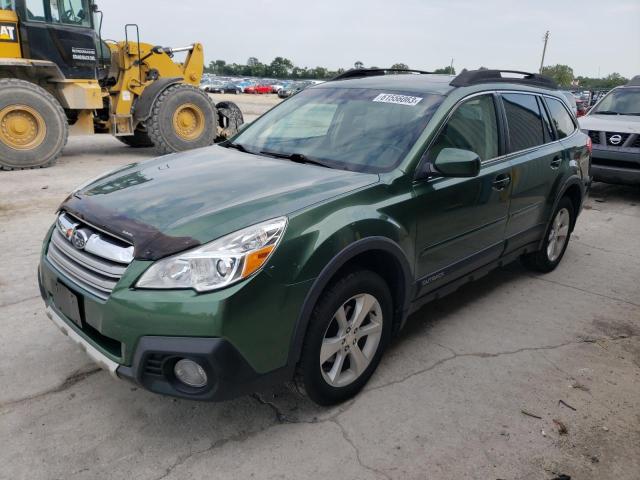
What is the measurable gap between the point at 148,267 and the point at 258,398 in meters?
1.05

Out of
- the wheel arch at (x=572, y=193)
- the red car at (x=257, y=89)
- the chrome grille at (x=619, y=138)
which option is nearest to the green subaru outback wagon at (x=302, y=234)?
the wheel arch at (x=572, y=193)

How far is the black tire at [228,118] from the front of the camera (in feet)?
38.5

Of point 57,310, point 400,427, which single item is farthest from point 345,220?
point 57,310

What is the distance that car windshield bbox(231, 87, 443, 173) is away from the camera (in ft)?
10.3

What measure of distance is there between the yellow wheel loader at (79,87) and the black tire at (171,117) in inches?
0.7

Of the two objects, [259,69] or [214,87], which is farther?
[259,69]

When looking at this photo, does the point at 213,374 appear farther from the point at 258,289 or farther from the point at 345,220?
the point at 345,220

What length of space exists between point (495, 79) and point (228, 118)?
8.65m

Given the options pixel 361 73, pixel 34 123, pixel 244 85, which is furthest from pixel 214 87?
pixel 361 73

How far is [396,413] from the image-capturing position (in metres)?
2.80

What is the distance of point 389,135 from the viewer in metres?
3.22

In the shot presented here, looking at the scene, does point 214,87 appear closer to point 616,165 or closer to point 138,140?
point 138,140

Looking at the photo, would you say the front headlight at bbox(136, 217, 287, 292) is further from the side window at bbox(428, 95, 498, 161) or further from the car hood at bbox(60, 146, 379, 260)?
the side window at bbox(428, 95, 498, 161)

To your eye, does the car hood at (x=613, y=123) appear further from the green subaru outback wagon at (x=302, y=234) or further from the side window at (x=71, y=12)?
the side window at (x=71, y=12)
